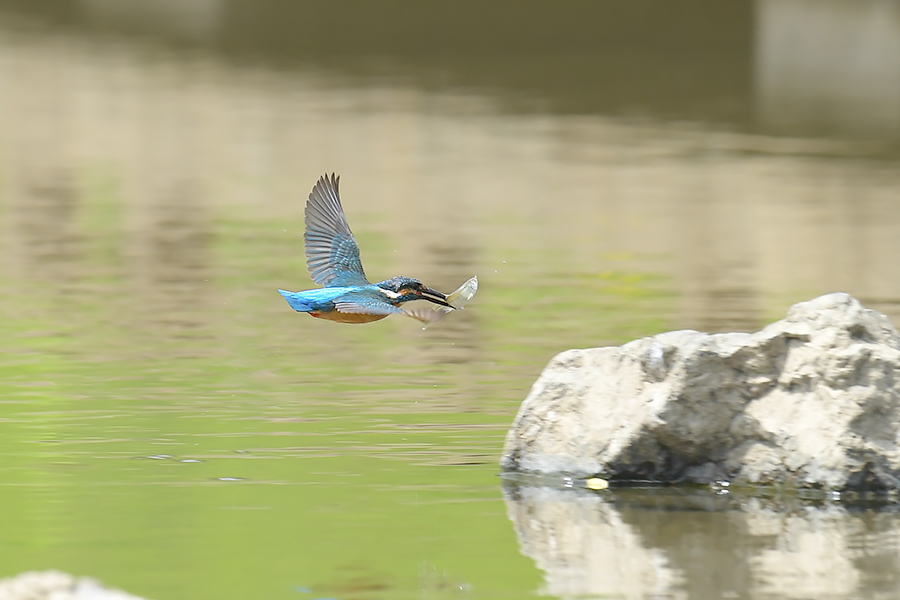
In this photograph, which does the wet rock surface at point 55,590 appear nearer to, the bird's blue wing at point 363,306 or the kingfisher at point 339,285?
the kingfisher at point 339,285

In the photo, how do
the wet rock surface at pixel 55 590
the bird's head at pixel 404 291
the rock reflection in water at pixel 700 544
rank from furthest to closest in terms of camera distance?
the bird's head at pixel 404 291
the rock reflection in water at pixel 700 544
the wet rock surface at pixel 55 590

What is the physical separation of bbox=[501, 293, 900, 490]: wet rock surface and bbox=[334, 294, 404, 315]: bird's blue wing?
0.93 meters

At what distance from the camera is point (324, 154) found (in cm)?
2127

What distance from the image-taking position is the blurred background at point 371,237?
6910 mm

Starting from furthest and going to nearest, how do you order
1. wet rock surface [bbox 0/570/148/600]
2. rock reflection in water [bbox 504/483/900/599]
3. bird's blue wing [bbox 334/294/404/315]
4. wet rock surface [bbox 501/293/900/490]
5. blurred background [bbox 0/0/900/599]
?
wet rock surface [bbox 501/293/900/490], bird's blue wing [bbox 334/294/404/315], blurred background [bbox 0/0/900/599], rock reflection in water [bbox 504/483/900/599], wet rock surface [bbox 0/570/148/600]

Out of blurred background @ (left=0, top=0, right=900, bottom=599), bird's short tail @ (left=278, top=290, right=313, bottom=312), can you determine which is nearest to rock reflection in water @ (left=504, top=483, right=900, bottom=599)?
blurred background @ (left=0, top=0, right=900, bottom=599)

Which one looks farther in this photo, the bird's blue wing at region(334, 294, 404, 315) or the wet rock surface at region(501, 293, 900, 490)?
the wet rock surface at region(501, 293, 900, 490)

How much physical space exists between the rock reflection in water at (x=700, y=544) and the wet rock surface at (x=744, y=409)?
162mm

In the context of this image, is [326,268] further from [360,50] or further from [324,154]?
[360,50]

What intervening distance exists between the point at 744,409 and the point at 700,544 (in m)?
0.95

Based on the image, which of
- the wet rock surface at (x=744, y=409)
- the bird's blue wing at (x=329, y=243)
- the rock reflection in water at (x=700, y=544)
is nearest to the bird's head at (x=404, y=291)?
the bird's blue wing at (x=329, y=243)

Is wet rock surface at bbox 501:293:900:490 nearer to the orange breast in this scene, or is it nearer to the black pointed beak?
the black pointed beak

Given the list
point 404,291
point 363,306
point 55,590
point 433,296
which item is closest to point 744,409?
point 433,296

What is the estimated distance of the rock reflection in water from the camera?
20.1 feet
